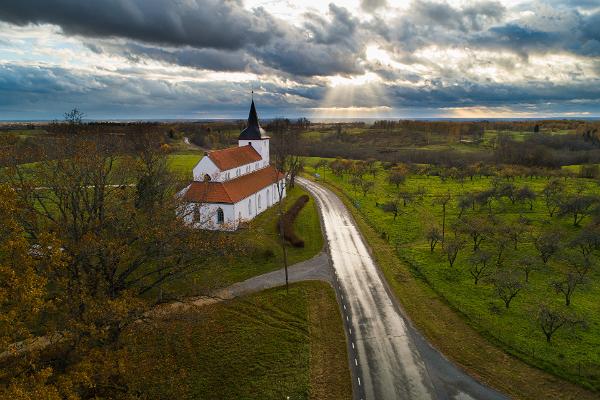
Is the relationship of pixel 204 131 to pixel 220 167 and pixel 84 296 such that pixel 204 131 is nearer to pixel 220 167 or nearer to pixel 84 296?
pixel 220 167

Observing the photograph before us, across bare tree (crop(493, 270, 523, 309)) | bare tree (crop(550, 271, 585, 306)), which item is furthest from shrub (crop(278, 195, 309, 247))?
bare tree (crop(550, 271, 585, 306))

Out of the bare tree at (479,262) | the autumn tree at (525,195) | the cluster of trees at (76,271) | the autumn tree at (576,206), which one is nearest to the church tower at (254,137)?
the cluster of trees at (76,271)

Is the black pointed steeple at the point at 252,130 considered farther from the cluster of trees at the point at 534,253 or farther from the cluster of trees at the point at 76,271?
the cluster of trees at the point at 76,271

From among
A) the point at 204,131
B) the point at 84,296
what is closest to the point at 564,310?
the point at 84,296

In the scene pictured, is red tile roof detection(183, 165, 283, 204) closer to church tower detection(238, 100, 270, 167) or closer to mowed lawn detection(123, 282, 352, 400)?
church tower detection(238, 100, 270, 167)

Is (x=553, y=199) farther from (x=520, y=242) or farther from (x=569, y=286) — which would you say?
(x=569, y=286)
